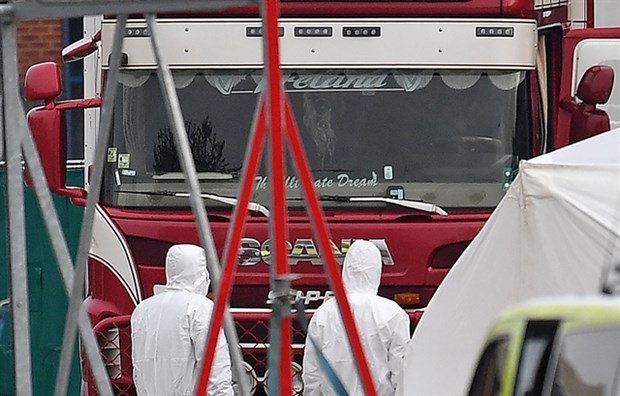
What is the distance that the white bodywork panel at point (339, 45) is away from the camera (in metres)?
7.52

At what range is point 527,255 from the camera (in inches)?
201

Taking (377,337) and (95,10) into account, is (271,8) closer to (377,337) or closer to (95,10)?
(95,10)

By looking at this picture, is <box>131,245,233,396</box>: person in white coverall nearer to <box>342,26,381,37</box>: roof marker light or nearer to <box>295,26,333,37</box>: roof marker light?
<box>295,26,333,37</box>: roof marker light

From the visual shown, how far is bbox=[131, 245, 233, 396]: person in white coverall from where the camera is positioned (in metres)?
6.96

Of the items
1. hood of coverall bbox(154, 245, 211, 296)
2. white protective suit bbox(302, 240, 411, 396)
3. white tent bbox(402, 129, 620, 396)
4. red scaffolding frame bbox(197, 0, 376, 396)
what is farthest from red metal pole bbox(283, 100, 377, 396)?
hood of coverall bbox(154, 245, 211, 296)

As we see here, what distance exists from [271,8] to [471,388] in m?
1.29

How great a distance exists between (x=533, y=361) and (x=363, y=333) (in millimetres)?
3784

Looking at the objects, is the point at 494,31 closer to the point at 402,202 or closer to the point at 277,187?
the point at 402,202

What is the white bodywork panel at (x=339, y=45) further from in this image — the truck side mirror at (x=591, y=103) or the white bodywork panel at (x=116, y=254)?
the white bodywork panel at (x=116, y=254)

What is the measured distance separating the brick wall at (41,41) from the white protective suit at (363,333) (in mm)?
8169

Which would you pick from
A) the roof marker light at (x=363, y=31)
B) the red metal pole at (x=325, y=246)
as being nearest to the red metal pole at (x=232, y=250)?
the red metal pole at (x=325, y=246)

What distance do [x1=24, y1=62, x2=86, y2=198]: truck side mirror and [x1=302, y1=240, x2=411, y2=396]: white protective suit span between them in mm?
1605

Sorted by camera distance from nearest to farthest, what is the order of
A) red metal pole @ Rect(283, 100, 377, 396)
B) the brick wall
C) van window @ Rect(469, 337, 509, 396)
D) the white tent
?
A: van window @ Rect(469, 337, 509, 396), red metal pole @ Rect(283, 100, 377, 396), the white tent, the brick wall

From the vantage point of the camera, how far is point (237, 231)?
409 cm
